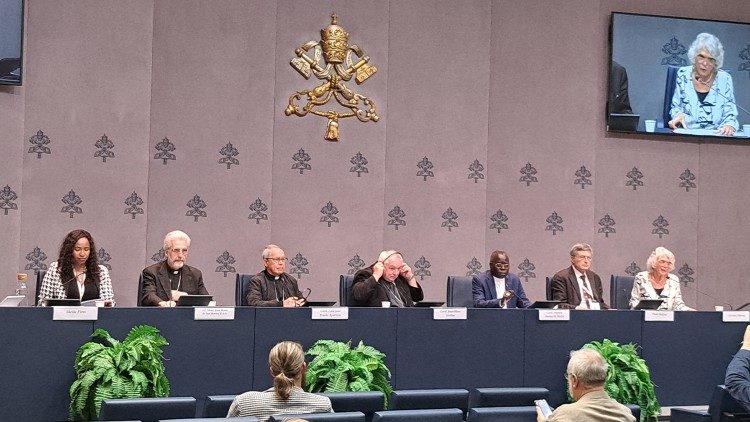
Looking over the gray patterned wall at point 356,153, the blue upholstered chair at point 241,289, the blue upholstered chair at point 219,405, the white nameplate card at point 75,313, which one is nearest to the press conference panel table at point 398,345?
the white nameplate card at point 75,313

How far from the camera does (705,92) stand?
9.62 metres

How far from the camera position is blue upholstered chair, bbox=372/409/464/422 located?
3656 mm

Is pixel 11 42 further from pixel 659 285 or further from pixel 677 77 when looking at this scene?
pixel 677 77

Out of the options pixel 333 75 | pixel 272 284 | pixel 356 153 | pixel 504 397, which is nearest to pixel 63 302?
A: pixel 272 284

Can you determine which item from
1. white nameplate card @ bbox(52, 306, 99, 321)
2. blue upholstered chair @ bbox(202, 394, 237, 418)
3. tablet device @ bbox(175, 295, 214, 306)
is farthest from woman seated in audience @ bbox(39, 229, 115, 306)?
blue upholstered chair @ bbox(202, 394, 237, 418)

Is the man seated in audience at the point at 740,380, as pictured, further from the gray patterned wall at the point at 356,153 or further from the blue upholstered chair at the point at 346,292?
the gray patterned wall at the point at 356,153

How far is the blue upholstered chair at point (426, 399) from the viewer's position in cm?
436

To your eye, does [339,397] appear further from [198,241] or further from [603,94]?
[603,94]

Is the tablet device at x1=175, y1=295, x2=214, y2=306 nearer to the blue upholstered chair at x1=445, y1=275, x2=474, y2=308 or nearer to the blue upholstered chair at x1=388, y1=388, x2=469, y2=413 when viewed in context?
the blue upholstered chair at x1=388, y1=388, x2=469, y2=413

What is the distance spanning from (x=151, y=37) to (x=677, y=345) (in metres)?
4.69

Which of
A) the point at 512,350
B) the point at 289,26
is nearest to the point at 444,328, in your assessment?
the point at 512,350

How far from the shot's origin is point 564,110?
927 centimetres

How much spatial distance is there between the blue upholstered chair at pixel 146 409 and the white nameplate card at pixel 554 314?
2.86 metres

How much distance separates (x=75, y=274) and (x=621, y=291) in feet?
13.4
